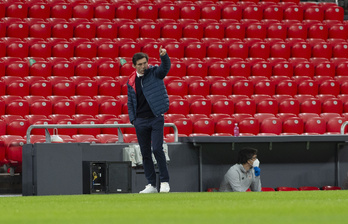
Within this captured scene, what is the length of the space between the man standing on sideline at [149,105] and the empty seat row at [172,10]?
681cm

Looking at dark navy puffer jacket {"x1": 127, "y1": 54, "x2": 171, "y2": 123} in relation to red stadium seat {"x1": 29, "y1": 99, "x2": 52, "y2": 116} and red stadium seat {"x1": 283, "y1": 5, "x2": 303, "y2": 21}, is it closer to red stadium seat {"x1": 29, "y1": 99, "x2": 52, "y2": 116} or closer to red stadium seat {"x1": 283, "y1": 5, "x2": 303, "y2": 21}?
red stadium seat {"x1": 29, "y1": 99, "x2": 52, "y2": 116}

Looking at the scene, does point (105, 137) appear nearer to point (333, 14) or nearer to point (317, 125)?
point (317, 125)

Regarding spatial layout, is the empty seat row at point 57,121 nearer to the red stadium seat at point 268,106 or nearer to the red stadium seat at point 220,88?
the red stadium seat at point 220,88

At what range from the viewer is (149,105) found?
753 cm

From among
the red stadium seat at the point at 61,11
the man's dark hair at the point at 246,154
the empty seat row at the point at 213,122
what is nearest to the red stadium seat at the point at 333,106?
the empty seat row at the point at 213,122

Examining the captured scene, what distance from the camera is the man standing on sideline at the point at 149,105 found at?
7508 mm

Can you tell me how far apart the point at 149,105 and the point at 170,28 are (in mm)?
6797

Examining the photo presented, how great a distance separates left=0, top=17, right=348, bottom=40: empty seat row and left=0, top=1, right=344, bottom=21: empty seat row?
27 centimetres

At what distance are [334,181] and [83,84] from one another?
4373mm

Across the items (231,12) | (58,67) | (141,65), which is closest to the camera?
(141,65)

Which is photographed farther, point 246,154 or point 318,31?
point 318,31

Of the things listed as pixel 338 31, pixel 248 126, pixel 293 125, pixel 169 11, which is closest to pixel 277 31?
pixel 338 31

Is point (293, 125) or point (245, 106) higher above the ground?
point (245, 106)

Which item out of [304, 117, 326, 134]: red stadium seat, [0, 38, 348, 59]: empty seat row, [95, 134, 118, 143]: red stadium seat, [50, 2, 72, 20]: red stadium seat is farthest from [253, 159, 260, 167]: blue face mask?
[50, 2, 72, 20]: red stadium seat
